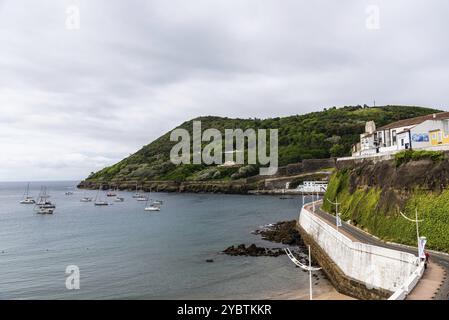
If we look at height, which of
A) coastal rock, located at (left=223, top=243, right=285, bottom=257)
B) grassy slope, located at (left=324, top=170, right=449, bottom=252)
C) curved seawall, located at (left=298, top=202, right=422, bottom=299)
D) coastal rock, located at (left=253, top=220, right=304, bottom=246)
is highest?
grassy slope, located at (left=324, top=170, right=449, bottom=252)

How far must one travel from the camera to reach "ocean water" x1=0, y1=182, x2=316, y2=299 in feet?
127

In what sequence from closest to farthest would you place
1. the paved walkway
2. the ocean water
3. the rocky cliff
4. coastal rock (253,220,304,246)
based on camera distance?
the paved walkway
the rocky cliff
the ocean water
coastal rock (253,220,304,246)

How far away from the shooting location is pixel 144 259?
5203cm

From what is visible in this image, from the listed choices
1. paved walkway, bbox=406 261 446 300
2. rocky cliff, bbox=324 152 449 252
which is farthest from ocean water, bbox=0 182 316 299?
paved walkway, bbox=406 261 446 300

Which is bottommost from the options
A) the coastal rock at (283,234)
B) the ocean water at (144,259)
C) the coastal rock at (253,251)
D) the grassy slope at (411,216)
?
the ocean water at (144,259)

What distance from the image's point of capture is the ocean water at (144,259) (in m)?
38.7

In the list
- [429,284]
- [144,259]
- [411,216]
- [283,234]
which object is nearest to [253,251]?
[283,234]

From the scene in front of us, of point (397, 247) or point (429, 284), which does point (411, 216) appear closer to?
point (397, 247)

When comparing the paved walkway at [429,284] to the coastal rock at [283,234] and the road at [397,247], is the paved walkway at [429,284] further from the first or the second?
the coastal rock at [283,234]

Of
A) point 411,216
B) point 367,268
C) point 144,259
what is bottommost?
point 144,259

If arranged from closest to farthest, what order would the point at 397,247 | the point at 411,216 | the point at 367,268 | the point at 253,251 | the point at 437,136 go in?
the point at 367,268 < the point at 397,247 < the point at 411,216 < the point at 437,136 < the point at 253,251

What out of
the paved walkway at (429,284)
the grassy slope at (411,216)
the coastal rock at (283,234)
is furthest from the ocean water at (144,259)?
the paved walkway at (429,284)

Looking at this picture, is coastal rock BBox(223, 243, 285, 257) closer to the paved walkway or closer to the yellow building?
the yellow building

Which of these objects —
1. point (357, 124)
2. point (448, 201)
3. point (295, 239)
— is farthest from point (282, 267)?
point (357, 124)
